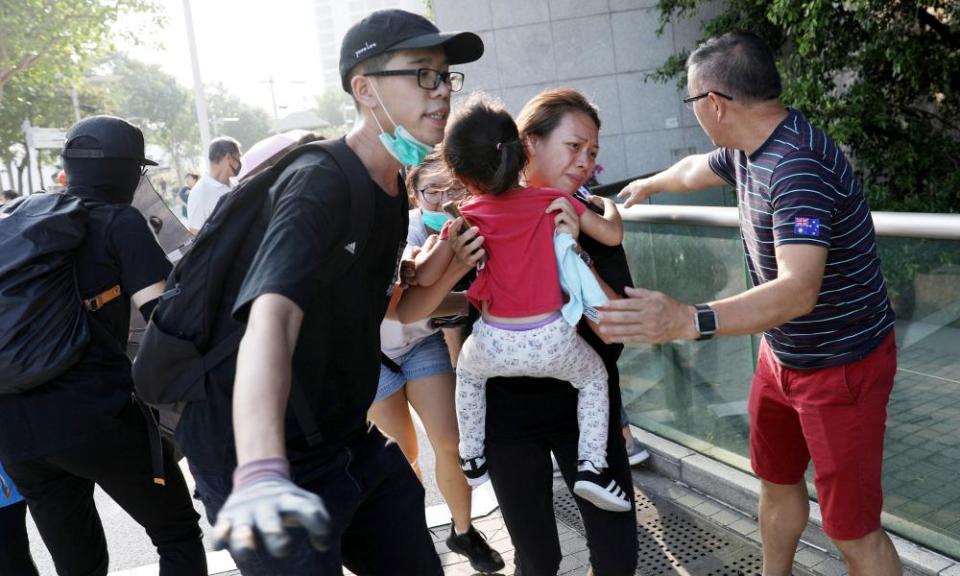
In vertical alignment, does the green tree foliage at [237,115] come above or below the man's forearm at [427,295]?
above

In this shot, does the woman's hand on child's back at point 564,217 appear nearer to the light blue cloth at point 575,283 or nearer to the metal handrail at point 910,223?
the light blue cloth at point 575,283

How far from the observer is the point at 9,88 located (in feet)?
97.9

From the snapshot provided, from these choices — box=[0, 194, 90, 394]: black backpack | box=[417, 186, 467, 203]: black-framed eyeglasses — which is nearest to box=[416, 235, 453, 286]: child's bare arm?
box=[417, 186, 467, 203]: black-framed eyeglasses

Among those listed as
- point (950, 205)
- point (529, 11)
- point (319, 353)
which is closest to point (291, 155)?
point (319, 353)

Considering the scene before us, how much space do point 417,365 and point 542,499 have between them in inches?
42.5

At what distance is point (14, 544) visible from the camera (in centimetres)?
323

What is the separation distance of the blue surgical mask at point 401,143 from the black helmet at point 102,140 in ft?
4.55

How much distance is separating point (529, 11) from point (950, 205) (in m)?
7.95

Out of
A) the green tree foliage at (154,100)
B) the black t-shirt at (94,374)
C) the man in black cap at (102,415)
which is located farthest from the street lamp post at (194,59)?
the green tree foliage at (154,100)

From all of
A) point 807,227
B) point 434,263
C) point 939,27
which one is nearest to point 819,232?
point 807,227

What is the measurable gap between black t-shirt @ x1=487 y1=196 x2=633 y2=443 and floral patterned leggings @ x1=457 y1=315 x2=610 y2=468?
65 mm

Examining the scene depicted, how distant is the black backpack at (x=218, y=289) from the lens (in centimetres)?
190

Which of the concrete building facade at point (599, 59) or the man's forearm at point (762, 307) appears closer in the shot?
the man's forearm at point (762, 307)

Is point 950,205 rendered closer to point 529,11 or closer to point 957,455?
point 957,455
